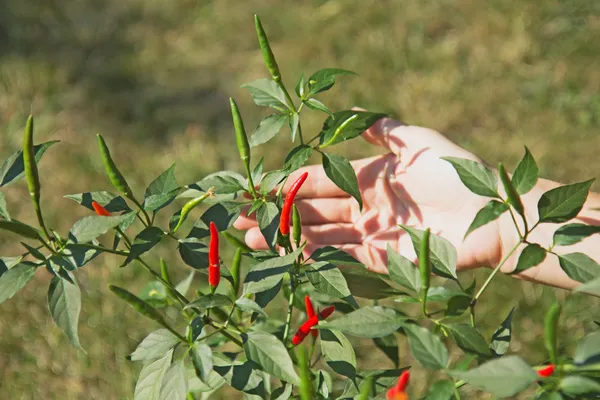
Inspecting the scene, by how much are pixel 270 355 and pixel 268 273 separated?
14 cm

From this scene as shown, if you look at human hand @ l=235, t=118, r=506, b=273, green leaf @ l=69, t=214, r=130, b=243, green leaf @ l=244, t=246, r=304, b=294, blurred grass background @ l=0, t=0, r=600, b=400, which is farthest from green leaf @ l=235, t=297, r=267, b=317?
blurred grass background @ l=0, t=0, r=600, b=400

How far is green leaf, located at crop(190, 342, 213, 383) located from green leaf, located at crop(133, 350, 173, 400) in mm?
99

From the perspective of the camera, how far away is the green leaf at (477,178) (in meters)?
1.10

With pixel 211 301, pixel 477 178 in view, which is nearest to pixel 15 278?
pixel 211 301

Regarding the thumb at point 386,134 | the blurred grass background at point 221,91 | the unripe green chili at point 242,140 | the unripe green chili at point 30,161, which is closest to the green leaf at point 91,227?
the unripe green chili at point 30,161

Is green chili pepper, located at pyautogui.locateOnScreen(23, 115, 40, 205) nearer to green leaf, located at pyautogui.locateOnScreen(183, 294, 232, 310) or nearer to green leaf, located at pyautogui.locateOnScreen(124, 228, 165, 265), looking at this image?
green leaf, located at pyautogui.locateOnScreen(124, 228, 165, 265)

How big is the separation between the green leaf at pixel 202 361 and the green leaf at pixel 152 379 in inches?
3.9

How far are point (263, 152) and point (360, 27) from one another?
3.64ft

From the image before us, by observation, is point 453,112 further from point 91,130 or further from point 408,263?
point 408,263

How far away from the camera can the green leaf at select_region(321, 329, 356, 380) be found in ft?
3.79

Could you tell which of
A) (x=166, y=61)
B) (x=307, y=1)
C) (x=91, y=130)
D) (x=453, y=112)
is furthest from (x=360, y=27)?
(x=91, y=130)

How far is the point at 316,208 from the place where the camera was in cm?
200

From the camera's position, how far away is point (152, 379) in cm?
111

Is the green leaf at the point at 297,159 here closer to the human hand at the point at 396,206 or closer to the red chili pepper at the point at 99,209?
the red chili pepper at the point at 99,209
